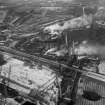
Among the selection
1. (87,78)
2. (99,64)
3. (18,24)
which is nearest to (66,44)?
(99,64)

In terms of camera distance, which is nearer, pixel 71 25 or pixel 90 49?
pixel 90 49

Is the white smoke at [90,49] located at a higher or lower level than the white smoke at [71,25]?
lower

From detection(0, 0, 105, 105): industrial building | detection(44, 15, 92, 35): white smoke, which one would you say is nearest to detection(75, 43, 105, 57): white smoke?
detection(0, 0, 105, 105): industrial building

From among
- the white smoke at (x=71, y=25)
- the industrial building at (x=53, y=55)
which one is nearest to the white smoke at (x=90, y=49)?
the industrial building at (x=53, y=55)

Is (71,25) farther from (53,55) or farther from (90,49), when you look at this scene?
(53,55)

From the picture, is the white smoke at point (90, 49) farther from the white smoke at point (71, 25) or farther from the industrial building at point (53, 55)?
the white smoke at point (71, 25)

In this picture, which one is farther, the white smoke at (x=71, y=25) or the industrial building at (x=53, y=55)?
the white smoke at (x=71, y=25)

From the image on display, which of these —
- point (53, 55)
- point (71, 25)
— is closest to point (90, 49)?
point (53, 55)

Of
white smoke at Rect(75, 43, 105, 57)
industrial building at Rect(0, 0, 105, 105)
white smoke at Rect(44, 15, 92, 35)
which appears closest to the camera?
industrial building at Rect(0, 0, 105, 105)

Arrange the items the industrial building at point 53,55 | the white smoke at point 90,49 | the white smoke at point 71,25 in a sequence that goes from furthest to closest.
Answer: the white smoke at point 71,25 < the white smoke at point 90,49 < the industrial building at point 53,55

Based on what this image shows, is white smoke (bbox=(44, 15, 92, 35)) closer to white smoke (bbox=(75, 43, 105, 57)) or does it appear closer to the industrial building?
the industrial building

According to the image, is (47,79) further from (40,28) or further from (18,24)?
(18,24)
